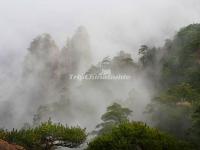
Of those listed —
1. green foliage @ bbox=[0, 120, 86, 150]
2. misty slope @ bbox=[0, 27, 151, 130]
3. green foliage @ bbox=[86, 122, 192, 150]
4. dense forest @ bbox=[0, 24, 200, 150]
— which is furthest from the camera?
misty slope @ bbox=[0, 27, 151, 130]

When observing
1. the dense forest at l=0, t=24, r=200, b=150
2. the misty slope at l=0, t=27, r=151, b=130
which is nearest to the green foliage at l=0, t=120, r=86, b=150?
the dense forest at l=0, t=24, r=200, b=150

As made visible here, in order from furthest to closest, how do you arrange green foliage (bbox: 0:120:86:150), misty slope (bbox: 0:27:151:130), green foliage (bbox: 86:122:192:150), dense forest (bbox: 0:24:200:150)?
misty slope (bbox: 0:27:151:130) < green foliage (bbox: 0:120:86:150) < dense forest (bbox: 0:24:200:150) < green foliage (bbox: 86:122:192:150)

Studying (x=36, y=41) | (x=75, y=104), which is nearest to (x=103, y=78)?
(x=75, y=104)

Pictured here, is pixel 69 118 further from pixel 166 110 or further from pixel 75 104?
pixel 166 110

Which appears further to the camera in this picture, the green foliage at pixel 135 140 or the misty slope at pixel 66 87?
the misty slope at pixel 66 87

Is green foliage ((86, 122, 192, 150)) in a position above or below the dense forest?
below

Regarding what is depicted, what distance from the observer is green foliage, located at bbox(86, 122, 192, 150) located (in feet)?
182

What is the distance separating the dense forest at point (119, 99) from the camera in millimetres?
59938

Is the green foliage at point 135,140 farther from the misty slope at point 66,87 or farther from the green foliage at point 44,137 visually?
the misty slope at point 66,87

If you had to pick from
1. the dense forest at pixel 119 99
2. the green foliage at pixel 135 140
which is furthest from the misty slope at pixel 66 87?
the green foliage at pixel 135 140

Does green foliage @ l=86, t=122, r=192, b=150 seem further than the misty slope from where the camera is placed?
No

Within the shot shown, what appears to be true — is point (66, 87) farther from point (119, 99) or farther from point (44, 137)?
point (44, 137)

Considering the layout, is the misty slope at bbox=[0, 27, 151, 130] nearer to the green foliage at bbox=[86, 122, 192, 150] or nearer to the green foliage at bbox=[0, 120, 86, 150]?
the green foliage at bbox=[0, 120, 86, 150]

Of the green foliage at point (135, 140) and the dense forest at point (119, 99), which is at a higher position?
the dense forest at point (119, 99)
